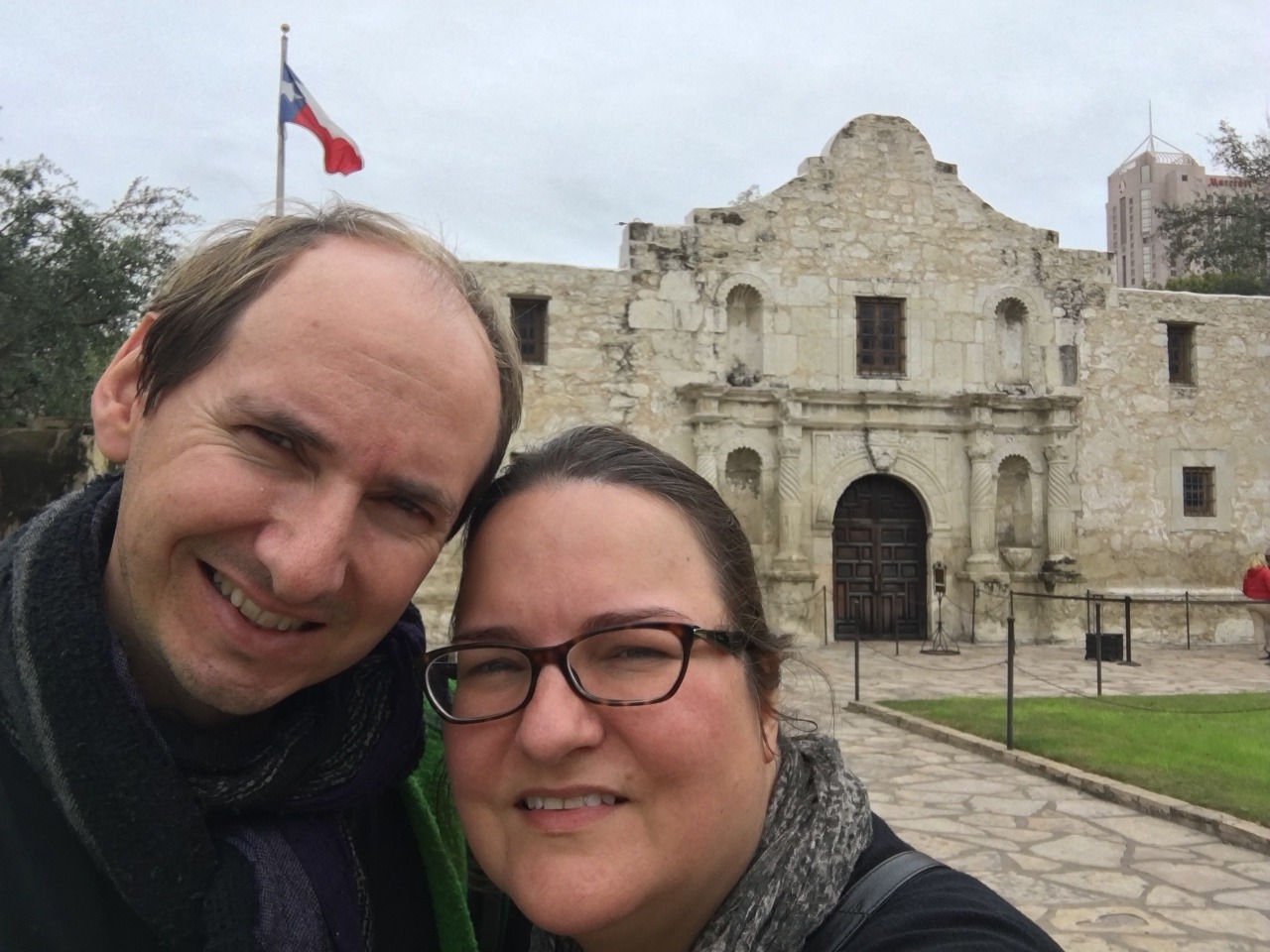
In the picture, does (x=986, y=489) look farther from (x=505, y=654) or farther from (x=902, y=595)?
(x=505, y=654)

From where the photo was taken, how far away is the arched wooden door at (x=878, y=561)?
51.5 ft

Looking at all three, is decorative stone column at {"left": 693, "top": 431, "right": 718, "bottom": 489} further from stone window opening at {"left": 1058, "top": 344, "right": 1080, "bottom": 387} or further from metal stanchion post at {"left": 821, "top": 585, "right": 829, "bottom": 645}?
stone window opening at {"left": 1058, "top": 344, "right": 1080, "bottom": 387}

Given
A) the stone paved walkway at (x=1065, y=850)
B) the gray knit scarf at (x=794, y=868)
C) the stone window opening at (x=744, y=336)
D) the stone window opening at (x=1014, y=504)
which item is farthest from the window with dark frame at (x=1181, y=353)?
the gray knit scarf at (x=794, y=868)

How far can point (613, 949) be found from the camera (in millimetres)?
1373

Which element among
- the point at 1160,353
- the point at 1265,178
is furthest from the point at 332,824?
the point at 1265,178

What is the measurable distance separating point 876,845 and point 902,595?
15053mm

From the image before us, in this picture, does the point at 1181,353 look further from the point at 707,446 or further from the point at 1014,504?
the point at 707,446

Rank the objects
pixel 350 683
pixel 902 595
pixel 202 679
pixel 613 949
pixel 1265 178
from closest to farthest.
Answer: pixel 202 679
pixel 613 949
pixel 350 683
pixel 902 595
pixel 1265 178

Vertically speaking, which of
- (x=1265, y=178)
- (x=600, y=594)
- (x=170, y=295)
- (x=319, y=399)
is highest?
(x=1265, y=178)

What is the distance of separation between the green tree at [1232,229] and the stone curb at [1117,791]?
2473cm

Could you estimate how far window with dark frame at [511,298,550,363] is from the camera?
15.3 m

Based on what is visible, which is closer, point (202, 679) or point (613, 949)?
point (202, 679)

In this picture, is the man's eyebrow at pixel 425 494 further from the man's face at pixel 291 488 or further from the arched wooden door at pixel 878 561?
the arched wooden door at pixel 878 561

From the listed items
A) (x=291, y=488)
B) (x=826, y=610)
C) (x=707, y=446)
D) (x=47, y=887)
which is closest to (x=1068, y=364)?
(x=826, y=610)
